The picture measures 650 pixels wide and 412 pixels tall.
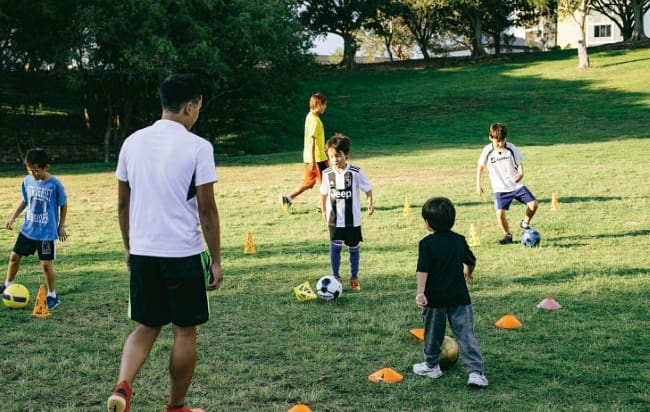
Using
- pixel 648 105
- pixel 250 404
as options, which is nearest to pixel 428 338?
pixel 250 404

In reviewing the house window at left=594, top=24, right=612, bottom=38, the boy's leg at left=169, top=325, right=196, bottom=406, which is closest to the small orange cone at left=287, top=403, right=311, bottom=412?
the boy's leg at left=169, top=325, right=196, bottom=406

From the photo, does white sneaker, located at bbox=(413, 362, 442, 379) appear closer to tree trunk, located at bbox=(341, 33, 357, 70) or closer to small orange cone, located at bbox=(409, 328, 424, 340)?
small orange cone, located at bbox=(409, 328, 424, 340)

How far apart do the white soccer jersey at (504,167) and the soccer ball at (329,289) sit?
378 cm

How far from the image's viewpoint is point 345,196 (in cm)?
759

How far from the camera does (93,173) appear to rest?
2219cm

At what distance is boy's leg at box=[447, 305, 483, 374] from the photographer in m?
4.86

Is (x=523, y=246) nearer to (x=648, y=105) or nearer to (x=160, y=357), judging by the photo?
(x=160, y=357)

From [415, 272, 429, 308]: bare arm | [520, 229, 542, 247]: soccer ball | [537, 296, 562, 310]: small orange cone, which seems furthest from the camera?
[520, 229, 542, 247]: soccer ball

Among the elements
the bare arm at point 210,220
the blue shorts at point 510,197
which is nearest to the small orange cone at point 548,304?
the blue shorts at point 510,197

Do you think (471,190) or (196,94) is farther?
(471,190)

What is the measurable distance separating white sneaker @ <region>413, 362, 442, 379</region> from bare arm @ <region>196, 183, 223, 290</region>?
172 centimetres

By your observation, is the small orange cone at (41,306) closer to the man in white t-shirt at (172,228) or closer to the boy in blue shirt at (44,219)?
the boy in blue shirt at (44,219)

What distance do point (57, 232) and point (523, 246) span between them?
580 cm

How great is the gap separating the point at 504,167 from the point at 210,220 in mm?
6719
